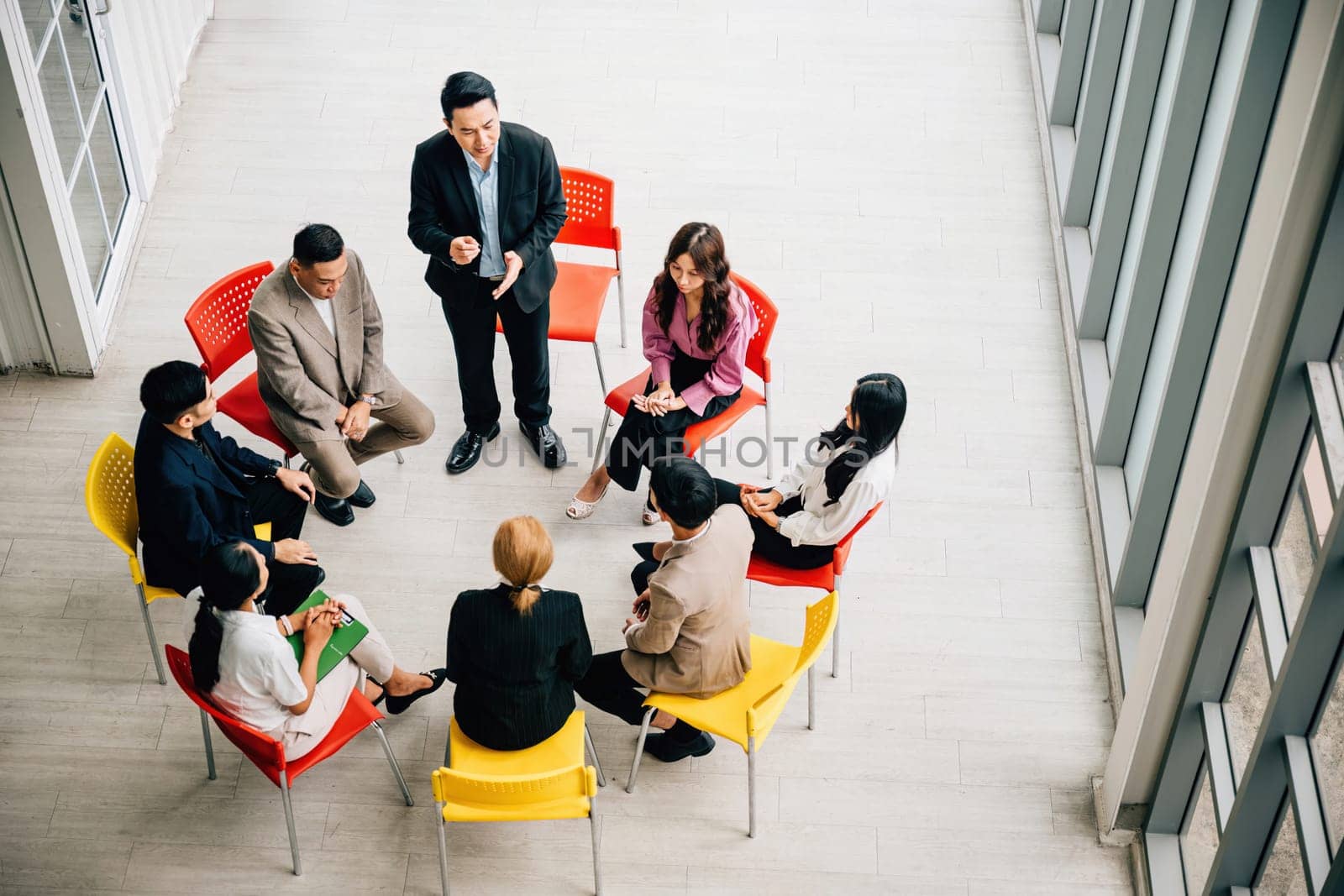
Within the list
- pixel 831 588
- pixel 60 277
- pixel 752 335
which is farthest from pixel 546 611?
pixel 60 277

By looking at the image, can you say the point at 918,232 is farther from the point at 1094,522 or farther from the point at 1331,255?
the point at 1331,255

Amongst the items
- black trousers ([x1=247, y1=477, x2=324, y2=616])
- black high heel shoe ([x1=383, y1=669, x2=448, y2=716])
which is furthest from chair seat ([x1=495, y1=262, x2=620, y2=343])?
black high heel shoe ([x1=383, y1=669, x2=448, y2=716])

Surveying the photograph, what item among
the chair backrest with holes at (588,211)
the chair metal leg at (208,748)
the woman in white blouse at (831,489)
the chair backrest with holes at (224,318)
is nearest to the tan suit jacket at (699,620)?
the woman in white blouse at (831,489)

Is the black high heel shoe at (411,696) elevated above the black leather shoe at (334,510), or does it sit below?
below

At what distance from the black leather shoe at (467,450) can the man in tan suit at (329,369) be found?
275 mm

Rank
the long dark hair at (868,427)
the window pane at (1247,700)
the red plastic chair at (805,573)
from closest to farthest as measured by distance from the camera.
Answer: the window pane at (1247,700) < the long dark hair at (868,427) < the red plastic chair at (805,573)

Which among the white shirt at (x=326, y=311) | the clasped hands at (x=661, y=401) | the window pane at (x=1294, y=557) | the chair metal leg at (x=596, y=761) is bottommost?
the chair metal leg at (x=596, y=761)

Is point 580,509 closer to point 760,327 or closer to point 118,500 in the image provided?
point 760,327

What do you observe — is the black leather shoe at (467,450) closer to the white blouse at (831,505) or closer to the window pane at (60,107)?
the white blouse at (831,505)

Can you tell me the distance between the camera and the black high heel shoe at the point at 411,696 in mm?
4901

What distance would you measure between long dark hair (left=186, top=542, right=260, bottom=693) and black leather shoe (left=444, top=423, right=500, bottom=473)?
1.81m

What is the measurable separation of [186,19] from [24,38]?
2.52m

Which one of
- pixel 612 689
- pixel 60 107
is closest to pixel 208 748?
pixel 612 689

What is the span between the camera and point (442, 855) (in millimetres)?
4285
